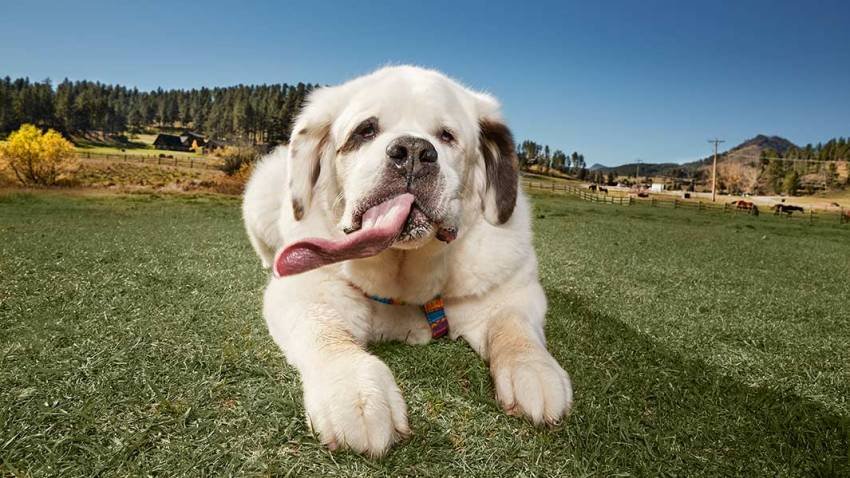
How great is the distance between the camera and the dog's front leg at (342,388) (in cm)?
155

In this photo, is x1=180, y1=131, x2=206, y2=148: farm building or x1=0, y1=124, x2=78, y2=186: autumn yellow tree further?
x1=180, y1=131, x2=206, y2=148: farm building

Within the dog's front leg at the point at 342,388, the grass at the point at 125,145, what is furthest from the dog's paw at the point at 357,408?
the grass at the point at 125,145

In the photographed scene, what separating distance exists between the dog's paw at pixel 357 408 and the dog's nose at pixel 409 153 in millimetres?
810

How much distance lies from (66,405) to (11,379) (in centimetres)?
43

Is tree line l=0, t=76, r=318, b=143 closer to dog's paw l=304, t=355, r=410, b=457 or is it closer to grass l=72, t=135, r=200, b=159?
grass l=72, t=135, r=200, b=159

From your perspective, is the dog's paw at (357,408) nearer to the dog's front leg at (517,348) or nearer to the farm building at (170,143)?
the dog's front leg at (517,348)

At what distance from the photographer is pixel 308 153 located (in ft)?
9.20

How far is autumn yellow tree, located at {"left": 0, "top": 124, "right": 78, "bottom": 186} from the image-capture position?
64.1 ft

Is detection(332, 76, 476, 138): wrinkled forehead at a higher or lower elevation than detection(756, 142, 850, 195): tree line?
lower

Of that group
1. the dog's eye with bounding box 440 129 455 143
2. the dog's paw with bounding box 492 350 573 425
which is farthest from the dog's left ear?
the dog's paw with bounding box 492 350 573 425

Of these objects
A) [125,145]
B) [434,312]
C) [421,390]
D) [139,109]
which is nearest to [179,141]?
[125,145]

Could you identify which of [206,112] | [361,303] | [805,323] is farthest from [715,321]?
[206,112]

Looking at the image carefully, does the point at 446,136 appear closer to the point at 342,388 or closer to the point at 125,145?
the point at 342,388

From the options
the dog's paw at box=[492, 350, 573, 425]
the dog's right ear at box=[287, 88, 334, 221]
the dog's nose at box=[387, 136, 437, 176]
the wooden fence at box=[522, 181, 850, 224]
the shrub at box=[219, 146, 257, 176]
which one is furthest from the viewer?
the wooden fence at box=[522, 181, 850, 224]
